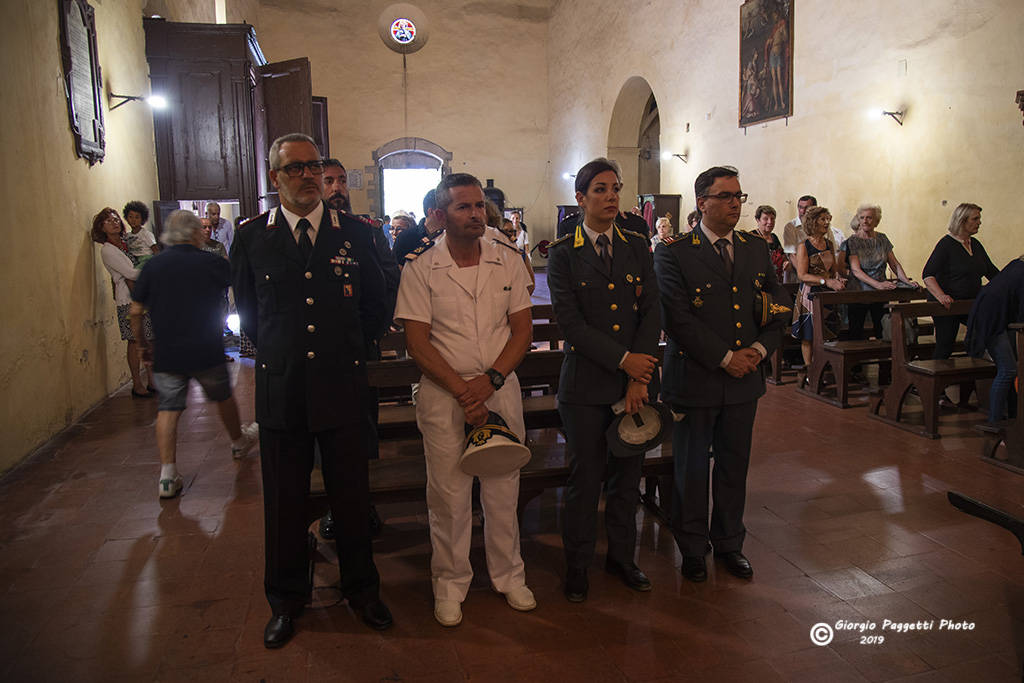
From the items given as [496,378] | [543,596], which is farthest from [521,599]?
[496,378]

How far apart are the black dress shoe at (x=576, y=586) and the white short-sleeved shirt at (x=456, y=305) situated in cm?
93

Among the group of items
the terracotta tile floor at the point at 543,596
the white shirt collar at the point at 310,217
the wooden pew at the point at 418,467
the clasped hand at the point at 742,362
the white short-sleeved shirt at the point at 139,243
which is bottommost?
the terracotta tile floor at the point at 543,596

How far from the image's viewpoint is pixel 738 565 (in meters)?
2.96

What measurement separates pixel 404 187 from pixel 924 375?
655 inches

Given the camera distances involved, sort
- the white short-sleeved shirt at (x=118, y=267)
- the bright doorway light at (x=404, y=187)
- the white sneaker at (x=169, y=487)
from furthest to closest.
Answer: the bright doorway light at (x=404, y=187) → the white short-sleeved shirt at (x=118, y=267) → the white sneaker at (x=169, y=487)

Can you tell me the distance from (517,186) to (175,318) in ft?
55.9

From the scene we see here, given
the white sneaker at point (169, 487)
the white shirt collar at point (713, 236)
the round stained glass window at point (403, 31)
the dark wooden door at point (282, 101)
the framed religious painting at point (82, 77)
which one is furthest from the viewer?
the round stained glass window at point (403, 31)

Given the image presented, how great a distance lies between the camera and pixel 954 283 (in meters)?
5.89

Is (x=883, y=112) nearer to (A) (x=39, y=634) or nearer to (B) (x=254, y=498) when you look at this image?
(B) (x=254, y=498)

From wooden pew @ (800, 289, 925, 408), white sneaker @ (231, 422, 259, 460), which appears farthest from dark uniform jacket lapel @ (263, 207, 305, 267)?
wooden pew @ (800, 289, 925, 408)

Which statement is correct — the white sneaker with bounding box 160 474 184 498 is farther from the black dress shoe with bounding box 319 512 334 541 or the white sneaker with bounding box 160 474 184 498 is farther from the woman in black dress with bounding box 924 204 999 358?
the woman in black dress with bounding box 924 204 999 358

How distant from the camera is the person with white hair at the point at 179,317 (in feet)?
12.6

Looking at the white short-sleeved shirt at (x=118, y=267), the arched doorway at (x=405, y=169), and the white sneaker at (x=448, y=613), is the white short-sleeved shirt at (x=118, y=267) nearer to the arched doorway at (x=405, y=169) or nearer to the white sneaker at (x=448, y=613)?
the white sneaker at (x=448, y=613)

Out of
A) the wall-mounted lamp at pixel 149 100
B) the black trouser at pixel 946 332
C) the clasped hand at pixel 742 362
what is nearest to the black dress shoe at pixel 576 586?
the clasped hand at pixel 742 362
